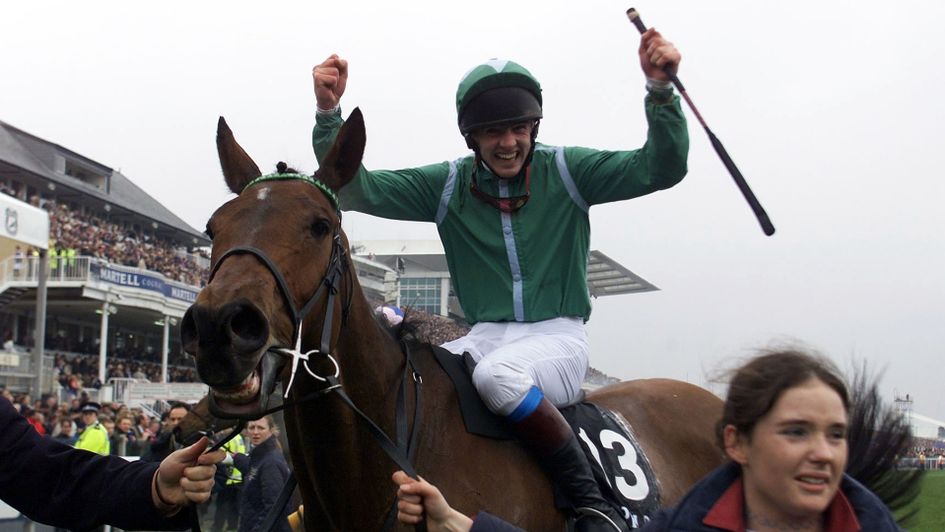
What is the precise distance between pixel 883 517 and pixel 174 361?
1362 inches

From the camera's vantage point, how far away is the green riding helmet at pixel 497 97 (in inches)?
137

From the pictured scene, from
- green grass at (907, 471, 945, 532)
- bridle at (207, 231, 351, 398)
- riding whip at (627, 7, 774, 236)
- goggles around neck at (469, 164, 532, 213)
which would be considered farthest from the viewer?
green grass at (907, 471, 945, 532)

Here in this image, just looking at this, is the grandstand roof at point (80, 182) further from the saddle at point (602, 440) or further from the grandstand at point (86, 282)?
the saddle at point (602, 440)

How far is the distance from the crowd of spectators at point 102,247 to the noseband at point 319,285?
919 inches

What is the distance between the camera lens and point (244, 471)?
7.58m

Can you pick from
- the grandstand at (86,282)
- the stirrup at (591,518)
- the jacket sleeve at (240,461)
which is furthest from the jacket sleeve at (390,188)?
the grandstand at (86,282)

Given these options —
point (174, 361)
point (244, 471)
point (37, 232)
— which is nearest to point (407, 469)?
point (244, 471)

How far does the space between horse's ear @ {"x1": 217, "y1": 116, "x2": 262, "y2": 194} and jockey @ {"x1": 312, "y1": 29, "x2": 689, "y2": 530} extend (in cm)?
44

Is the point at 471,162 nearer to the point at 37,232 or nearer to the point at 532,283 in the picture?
the point at 532,283

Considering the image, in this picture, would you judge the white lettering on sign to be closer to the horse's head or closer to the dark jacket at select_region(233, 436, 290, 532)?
the dark jacket at select_region(233, 436, 290, 532)

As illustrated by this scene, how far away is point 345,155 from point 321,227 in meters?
0.38

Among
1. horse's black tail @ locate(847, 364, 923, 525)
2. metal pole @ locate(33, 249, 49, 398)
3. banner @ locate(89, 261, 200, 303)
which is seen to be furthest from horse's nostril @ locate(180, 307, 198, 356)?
banner @ locate(89, 261, 200, 303)

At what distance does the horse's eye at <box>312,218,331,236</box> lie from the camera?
2750mm

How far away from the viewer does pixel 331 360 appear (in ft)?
8.97
